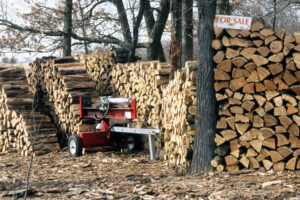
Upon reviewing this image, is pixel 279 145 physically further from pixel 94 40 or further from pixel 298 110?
pixel 94 40

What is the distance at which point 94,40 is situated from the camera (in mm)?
15578

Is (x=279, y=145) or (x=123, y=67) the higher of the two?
(x=123, y=67)

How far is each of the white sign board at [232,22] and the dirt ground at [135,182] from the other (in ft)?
7.02

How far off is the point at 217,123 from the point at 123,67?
411 cm

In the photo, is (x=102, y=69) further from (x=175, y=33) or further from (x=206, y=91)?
(x=206, y=91)

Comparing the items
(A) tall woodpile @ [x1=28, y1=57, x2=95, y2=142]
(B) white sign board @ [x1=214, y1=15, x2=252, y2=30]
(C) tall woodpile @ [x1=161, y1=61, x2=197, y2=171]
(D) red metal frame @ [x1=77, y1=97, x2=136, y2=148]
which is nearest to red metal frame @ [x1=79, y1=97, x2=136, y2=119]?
(D) red metal frame @ [x1=77, y1=97, x2=136, y2=148]

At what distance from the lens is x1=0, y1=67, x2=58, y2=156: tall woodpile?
9.81 m

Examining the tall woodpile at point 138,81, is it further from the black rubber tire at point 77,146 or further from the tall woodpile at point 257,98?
the tall woodpile at point 257,98

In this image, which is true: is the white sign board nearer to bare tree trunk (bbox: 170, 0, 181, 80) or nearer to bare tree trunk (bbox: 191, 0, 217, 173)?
bare tree trunk (bbox: 191, 0, 217, 173)

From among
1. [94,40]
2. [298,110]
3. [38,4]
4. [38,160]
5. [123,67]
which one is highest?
[38,4]

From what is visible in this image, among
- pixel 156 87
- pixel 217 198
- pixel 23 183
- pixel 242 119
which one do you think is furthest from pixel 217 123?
pixel 23 183

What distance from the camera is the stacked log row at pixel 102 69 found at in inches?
435

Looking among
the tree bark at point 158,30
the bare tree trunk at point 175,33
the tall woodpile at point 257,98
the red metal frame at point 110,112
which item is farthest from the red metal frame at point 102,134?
the tree bark at point 158,30

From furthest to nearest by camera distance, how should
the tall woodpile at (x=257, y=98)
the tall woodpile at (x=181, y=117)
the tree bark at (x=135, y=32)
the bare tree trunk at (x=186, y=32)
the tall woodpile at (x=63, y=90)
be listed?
the bare tree trunk at (x=186, y=32)
the tree bark at (x=135, y=32)
the tall woodpile at (x=63, y=90)
the tall woodpile at (x=181, y=117)
the tall woodpile at (x=257, y=98)
